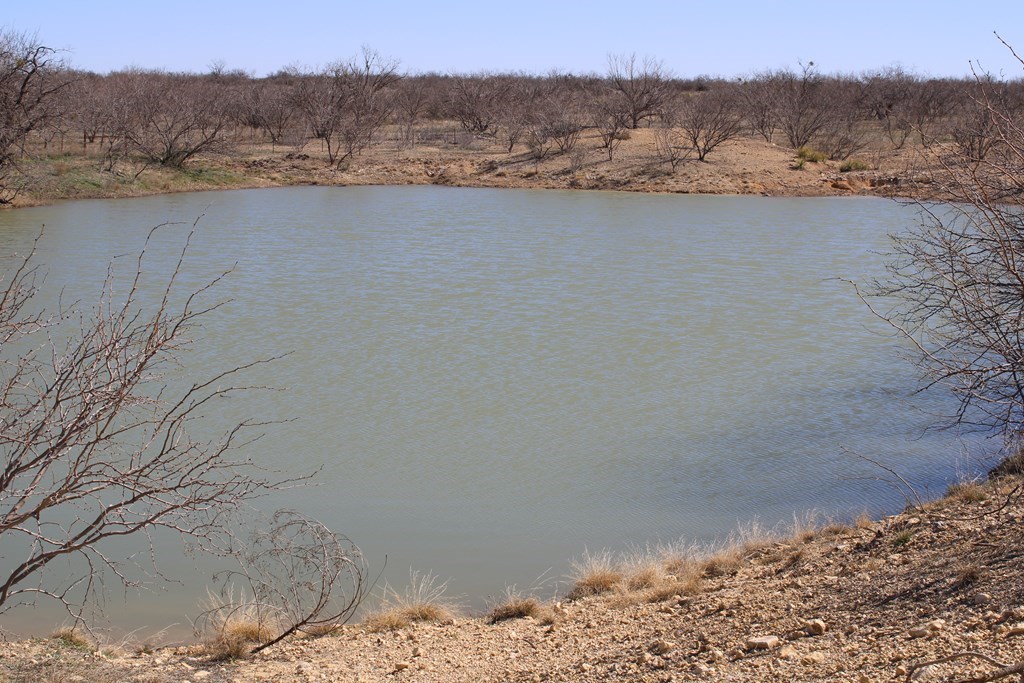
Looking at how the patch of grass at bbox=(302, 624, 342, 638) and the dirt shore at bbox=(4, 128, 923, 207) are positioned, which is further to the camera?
the dirt shore at bbox=(4, 128, 923, 207)

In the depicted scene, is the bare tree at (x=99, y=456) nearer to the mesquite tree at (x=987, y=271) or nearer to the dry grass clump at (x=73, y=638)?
the dry grass clump at (x=73, y=638)

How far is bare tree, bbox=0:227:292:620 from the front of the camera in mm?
4074

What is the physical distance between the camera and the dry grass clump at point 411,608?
5730 mm

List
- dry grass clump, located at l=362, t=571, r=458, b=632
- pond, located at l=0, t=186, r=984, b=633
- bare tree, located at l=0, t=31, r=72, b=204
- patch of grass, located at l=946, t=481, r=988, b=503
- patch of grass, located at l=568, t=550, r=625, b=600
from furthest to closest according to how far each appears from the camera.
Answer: bare tree, located at l=0, t=31, r=72, b=204, pond, located at l=0, t=186, r=984, b=633, patch of grass, located at l=946, t=481, r=988, b=503, patch of grass, located at l=568, t=550, r=625, b=600, dry grass clump, located at l=362, t=571, r=458, b=632

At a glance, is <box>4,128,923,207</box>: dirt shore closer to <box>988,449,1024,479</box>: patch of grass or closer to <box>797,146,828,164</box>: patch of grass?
<box>797,146,828,164</box>: patch of grass

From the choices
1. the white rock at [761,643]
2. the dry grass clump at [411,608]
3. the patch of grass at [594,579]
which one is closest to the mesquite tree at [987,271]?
the white rock at [761,643]

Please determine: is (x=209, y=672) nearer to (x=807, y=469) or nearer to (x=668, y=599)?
(x=668, y=599)

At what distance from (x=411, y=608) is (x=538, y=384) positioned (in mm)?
5419

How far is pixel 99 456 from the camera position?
8039mm

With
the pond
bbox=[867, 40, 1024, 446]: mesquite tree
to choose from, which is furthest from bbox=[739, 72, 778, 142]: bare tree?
bbox=[867, 40, 1024, 446]: mesquite tree

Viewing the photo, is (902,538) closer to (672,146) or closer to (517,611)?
(517,611)

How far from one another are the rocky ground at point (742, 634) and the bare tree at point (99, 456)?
0.69 m

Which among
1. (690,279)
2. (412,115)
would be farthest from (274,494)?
(412,115)

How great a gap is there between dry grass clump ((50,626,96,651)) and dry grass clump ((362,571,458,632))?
143 cm
